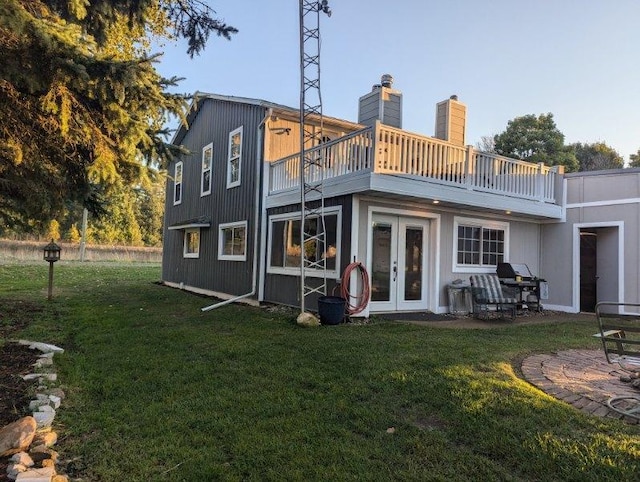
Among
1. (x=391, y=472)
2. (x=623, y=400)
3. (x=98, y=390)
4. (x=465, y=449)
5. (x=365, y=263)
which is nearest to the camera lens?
(x=391, y=472)

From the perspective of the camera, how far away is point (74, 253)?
34906 mm

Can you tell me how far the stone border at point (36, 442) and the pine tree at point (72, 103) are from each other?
2150 mm

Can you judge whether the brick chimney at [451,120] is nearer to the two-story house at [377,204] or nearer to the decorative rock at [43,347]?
the two-story house at [377,204]

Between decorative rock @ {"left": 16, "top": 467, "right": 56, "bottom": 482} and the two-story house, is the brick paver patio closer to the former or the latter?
the two-story house

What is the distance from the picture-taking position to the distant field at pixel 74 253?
31.2 meters

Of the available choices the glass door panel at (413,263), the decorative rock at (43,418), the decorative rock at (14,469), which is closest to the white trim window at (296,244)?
the glass door panel at (413,263)

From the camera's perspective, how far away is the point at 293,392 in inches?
161

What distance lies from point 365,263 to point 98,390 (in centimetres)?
499

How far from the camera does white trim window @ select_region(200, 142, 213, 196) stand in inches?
538

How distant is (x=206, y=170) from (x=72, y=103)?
388 inches

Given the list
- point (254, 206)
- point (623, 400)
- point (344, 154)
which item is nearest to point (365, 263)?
point (344, 154)

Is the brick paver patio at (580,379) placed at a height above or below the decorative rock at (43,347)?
above

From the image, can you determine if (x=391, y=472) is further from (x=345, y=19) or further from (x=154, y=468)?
(x=345, y=19)

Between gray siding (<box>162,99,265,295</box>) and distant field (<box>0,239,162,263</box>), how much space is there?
19.5m
